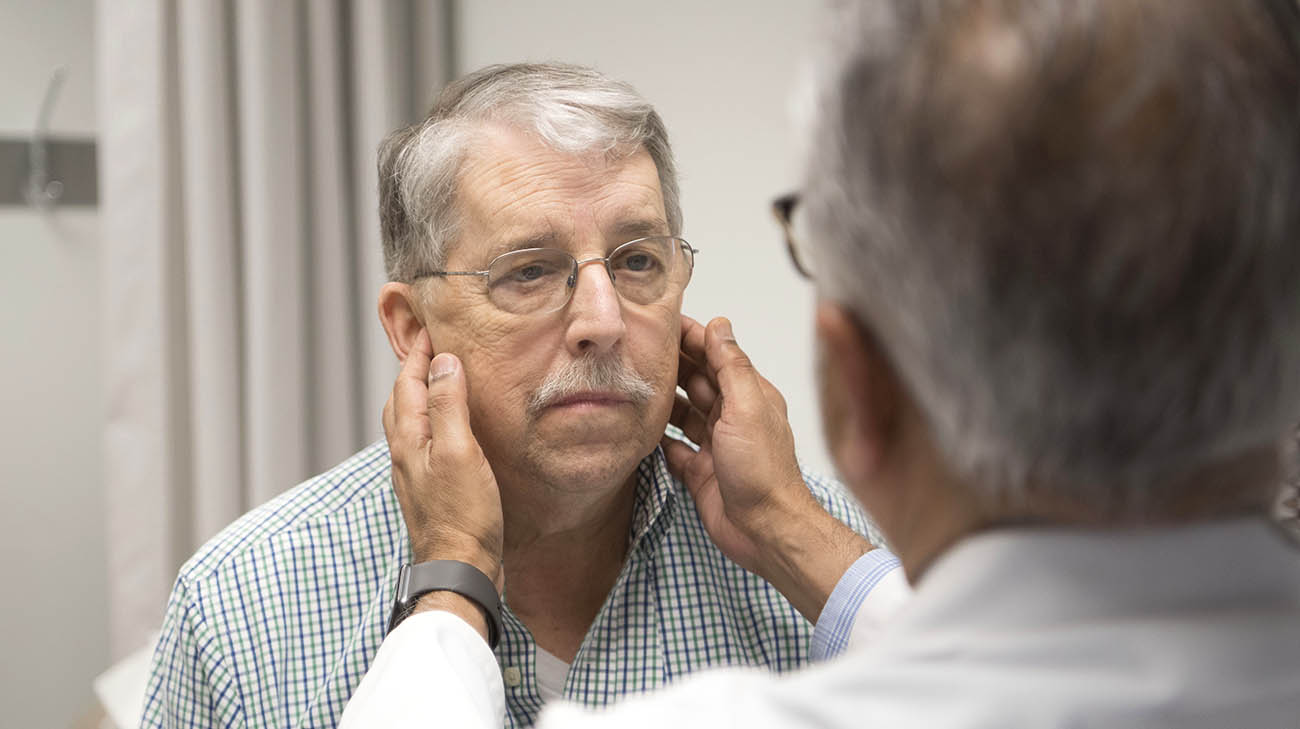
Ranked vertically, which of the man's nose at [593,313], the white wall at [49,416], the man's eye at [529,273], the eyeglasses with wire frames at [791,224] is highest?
the eyeglasses with wire frames at [791,224]

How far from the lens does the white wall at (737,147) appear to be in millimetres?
2621

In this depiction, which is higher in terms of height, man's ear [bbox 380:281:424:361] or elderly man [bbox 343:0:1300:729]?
elderly man [bbox 343:0:1300:729]

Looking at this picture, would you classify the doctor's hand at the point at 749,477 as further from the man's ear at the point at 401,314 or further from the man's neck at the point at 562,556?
the man's ear at the point at 401,314

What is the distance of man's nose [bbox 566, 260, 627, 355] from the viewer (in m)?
1.49

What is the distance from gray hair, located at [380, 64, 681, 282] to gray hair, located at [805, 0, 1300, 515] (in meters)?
0.87

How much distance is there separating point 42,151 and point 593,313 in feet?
6.26

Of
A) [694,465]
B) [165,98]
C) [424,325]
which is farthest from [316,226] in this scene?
[694,465]

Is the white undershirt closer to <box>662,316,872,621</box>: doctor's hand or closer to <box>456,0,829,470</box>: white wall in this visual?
<box>662,316,872,621</box>: doctor's hand

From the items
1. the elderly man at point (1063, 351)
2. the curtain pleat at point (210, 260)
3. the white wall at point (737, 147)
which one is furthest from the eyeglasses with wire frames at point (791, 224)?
the curtain pleat at point (210, 260)

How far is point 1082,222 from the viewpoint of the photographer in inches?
23.8

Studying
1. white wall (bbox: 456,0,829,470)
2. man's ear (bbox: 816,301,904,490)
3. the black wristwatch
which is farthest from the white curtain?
man's ear (bbox: 816,301,904,490)

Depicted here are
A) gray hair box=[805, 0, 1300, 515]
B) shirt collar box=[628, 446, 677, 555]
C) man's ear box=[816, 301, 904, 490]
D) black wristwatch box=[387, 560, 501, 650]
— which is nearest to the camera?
gray hair box=[805, 0, 1300, 515]

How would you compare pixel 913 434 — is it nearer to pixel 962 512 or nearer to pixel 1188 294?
pixel 962 512

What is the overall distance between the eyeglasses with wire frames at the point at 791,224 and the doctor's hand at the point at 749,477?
64 cm
